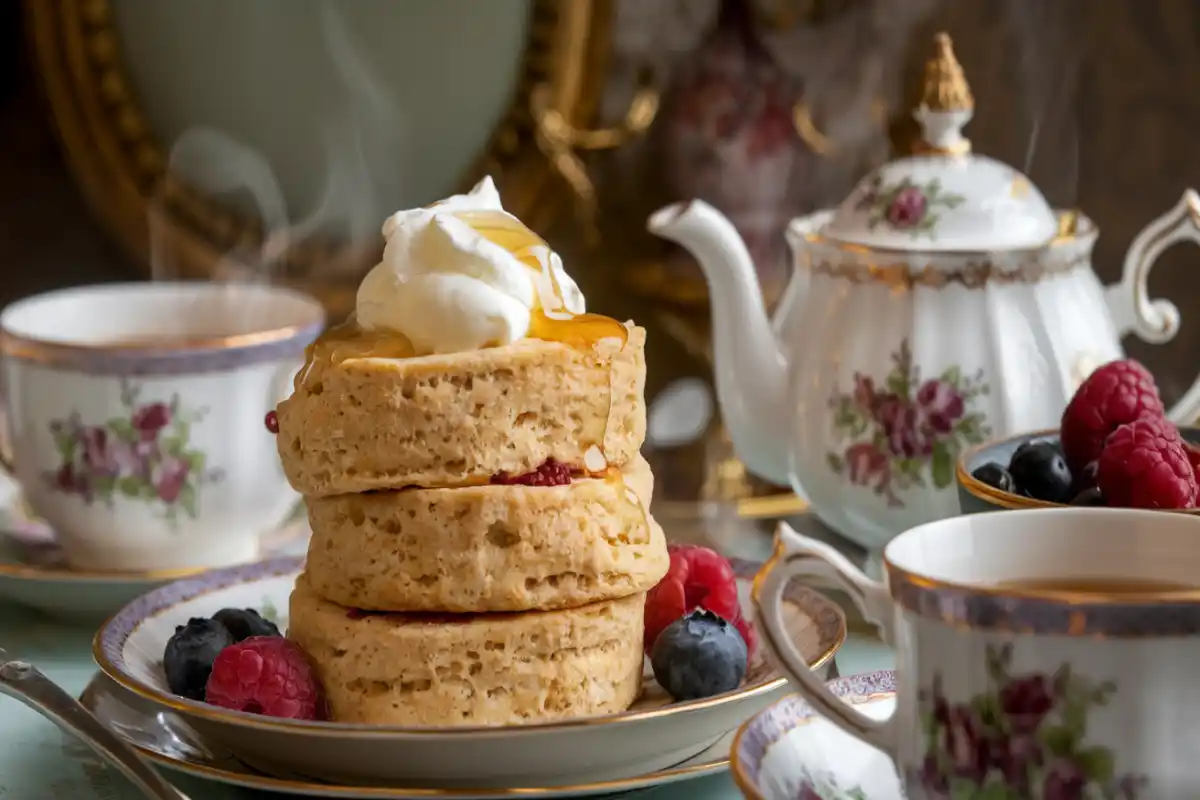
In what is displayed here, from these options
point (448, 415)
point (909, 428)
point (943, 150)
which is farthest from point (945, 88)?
point (448, 415)

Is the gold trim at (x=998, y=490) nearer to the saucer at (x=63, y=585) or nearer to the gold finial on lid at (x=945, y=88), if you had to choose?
the gold finial on lid at (x=945, y=88)

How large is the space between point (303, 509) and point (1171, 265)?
1.01 meters

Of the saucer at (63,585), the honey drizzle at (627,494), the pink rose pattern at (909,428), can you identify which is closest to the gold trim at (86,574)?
the saucer at (63,585)

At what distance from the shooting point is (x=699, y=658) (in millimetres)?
899

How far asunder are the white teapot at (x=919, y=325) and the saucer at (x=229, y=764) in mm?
391

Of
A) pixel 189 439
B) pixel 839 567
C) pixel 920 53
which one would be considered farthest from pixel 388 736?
pixel 920 53

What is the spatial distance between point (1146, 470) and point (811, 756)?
0.28 metres

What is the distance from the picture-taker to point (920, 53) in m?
2.10

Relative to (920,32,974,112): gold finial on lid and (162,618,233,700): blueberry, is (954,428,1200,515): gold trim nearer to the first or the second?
(920,32,974,112): gold finial on lid

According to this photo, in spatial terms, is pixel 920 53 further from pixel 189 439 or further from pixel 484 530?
pixel 484 530

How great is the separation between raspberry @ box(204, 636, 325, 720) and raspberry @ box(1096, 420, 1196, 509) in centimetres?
44

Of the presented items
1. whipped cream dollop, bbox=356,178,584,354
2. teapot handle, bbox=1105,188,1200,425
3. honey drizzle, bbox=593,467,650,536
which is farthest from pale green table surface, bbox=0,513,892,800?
teapot handle, bbox=1105,188,1200,425

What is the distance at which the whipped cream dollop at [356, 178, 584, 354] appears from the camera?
0.89m

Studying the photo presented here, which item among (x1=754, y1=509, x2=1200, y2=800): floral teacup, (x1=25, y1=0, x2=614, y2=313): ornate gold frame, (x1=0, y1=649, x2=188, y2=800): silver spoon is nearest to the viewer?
(x1=754, y1=509, x2=1200, y2=800): floral teacup
